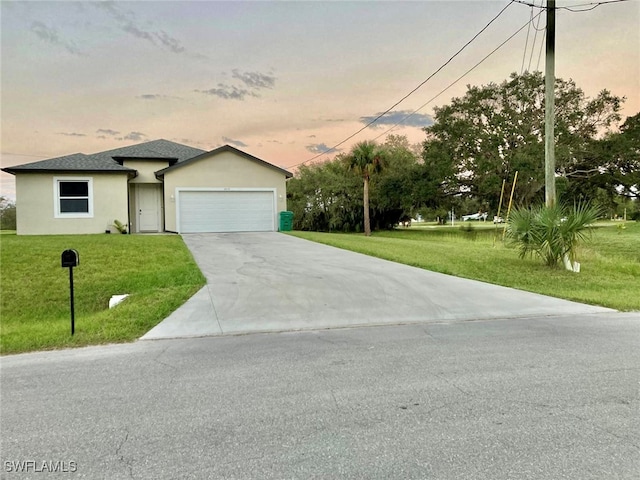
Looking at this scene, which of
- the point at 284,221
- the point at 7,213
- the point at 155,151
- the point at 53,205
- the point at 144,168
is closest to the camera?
the point at 53,205

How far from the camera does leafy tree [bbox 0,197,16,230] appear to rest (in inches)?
1582

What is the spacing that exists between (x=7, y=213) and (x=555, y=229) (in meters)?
50.6

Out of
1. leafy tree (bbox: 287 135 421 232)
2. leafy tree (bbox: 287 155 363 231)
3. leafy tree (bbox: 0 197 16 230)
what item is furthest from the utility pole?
leafy tree (bbox: 0 197 16 230)

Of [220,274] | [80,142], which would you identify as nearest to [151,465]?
[220,274]

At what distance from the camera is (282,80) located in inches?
744

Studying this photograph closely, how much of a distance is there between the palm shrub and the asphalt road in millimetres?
5988

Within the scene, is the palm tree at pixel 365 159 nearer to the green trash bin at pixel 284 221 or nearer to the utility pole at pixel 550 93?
the green trash bin at pixel 284 221

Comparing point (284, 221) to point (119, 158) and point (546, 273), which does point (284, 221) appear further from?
point (546, 273)

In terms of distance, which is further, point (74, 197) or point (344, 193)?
point (344, 193)

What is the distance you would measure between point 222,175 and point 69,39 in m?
8.82

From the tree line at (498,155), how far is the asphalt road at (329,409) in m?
23.3

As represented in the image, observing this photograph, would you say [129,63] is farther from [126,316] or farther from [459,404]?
[459,404]

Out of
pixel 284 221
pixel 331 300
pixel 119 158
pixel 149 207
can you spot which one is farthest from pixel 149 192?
pixel 331 300

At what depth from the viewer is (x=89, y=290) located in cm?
845
